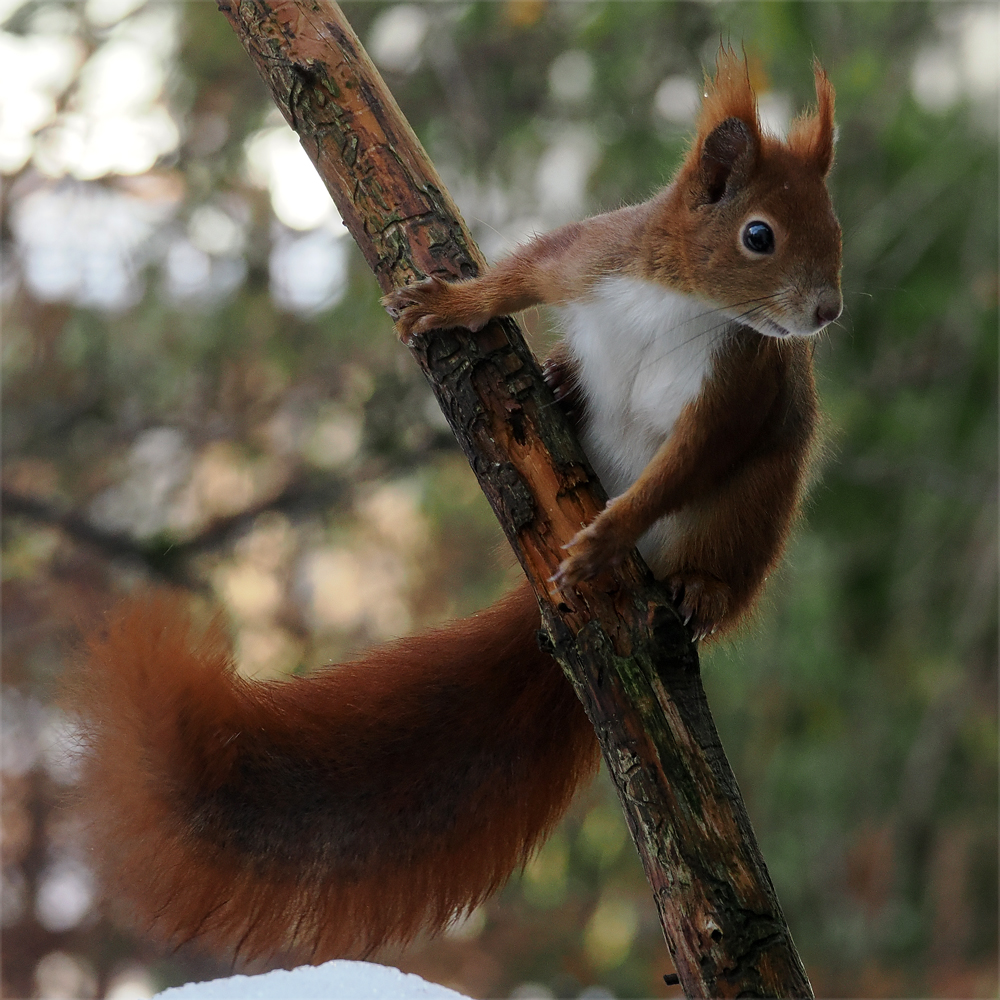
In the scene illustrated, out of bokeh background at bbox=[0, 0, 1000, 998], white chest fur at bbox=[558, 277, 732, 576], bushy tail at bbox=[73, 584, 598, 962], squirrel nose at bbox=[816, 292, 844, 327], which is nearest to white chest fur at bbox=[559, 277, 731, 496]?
white chest fur at bbox=[558, 277, 732, 576]

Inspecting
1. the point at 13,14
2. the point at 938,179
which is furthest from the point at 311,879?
the point at 938,179

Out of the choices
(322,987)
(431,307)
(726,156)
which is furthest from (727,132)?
(322,987)

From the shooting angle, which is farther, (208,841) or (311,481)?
(311,481)

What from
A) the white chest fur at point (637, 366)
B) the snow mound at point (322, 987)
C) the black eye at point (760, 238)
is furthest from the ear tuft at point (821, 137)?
the snow mound at point (322, 987)

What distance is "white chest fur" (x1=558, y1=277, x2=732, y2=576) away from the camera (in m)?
1.39

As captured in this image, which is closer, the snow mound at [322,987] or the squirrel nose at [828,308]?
the snow mound at [322,987]

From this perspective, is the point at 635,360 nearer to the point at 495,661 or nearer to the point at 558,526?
the point at 558,526

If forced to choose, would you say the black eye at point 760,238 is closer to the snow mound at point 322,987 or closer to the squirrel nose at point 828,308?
the squirrel nose at point 828,308

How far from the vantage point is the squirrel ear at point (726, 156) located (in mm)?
1326

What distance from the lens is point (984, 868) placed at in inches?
153

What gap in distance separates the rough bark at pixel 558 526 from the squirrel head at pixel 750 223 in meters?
0.24

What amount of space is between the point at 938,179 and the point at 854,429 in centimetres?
73

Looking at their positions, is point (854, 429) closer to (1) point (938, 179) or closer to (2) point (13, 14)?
(1) point (938, 179)

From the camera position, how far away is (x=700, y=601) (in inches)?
56.4
